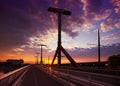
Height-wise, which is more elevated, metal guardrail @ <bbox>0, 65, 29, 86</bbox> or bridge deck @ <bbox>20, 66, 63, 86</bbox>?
metal guardrail @ <bbox>0, 65, 29, 86</bbox>

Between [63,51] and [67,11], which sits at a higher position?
[67,11]

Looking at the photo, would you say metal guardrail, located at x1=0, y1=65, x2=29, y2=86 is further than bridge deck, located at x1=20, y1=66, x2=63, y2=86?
No

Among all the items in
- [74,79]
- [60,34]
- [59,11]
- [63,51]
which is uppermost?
[59,11]

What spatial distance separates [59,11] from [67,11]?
2148 mm

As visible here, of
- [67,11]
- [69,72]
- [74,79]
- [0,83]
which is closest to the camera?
[0,83]

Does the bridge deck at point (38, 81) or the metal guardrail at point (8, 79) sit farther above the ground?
the metal guardrail at point (8, 79)

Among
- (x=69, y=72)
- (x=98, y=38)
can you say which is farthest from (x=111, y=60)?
(x=69, y=72)

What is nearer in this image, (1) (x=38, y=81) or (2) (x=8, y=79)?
(2) (x=8, y=79)

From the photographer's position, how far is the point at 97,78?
1462cm

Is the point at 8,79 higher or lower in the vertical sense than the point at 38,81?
higher

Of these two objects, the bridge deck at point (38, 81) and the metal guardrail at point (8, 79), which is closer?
the metal guardrail at point (8, 79)

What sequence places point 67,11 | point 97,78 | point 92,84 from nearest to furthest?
1. point 97,78
2. point 92,84
3. point 67,11

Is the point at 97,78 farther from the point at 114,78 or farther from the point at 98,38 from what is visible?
the point at 98,38

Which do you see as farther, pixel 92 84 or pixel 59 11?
pixel 59 11
